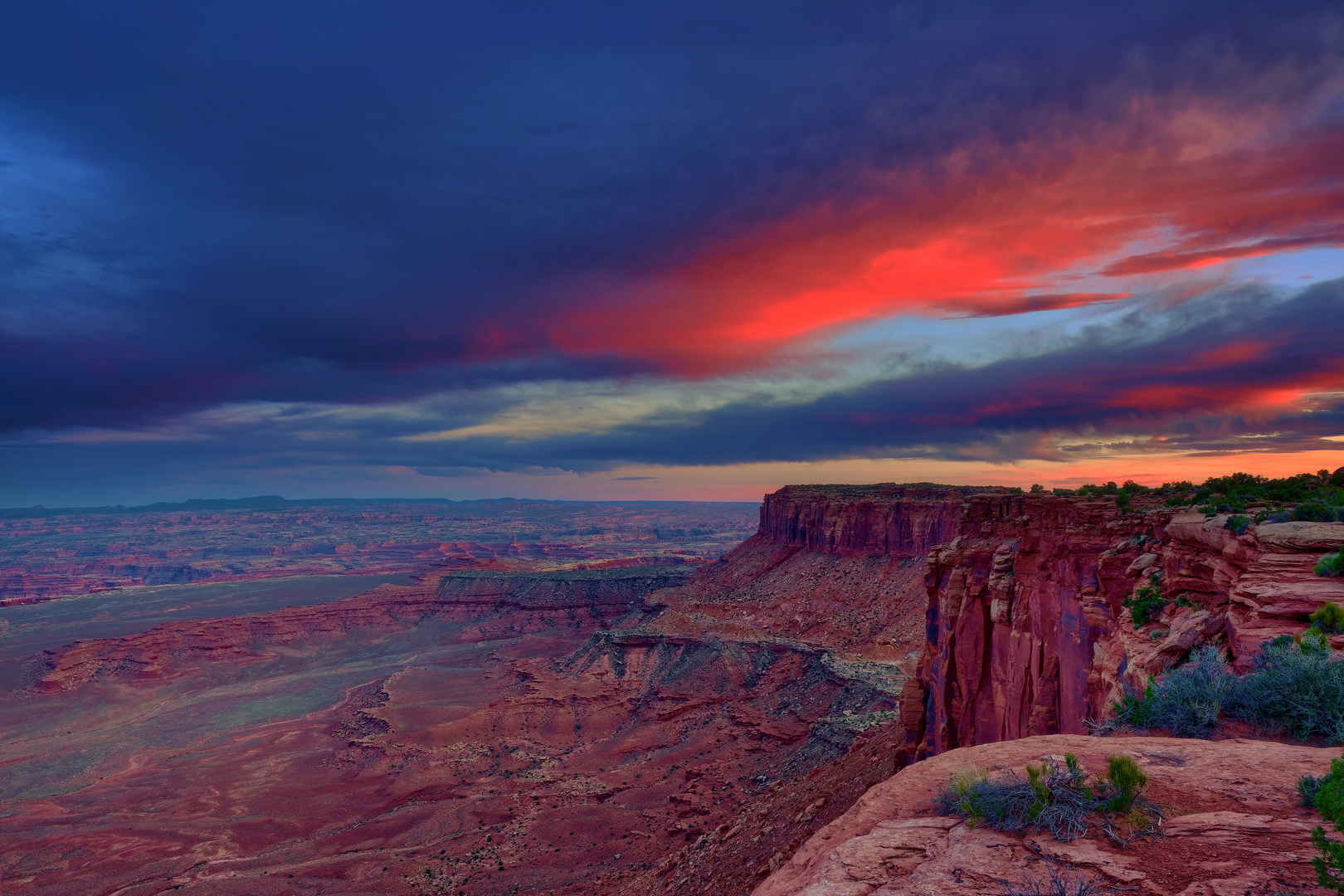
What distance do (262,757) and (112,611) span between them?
115 meters

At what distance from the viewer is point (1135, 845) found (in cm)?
624

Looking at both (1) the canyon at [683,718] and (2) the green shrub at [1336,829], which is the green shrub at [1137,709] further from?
(2) the green shrub at [1336,829]

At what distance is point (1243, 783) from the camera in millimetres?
7086

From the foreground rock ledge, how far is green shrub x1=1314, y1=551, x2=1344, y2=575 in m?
5.43

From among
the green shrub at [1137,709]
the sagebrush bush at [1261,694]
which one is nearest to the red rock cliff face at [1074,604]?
the sagebrush bush at [1261,694]

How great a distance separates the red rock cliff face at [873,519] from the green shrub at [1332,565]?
55.4 m

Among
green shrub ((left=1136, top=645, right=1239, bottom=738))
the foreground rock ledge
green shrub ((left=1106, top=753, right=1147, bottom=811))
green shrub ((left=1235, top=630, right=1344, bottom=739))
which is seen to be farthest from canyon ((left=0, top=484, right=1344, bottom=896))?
green shrub ((left=1235, top=630, right=1344, bottom=739))

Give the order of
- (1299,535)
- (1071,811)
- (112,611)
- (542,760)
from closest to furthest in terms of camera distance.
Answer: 1. (1071,811)
2. (1299,535)
3. (542,760)
4. (112,611)

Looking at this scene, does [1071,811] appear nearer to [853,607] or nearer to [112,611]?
[853,607]

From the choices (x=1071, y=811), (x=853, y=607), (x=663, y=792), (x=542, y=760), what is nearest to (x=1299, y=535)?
(x=1071, y=811)

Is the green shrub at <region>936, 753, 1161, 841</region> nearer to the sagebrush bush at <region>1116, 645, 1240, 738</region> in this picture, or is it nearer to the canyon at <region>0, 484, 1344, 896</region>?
the canyon at <region>0, 484, 1344, 896</region>

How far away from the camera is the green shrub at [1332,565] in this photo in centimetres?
1115

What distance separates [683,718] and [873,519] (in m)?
38.6

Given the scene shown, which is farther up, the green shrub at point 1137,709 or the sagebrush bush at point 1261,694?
the sagebrush bush at point 1261,694
